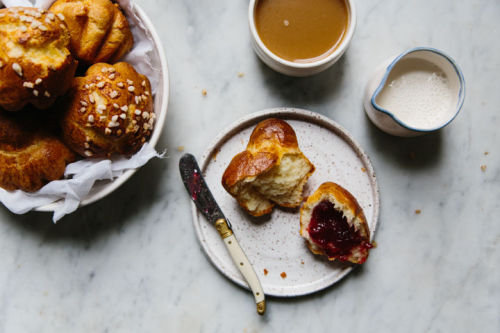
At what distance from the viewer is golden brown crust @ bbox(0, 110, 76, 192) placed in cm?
147

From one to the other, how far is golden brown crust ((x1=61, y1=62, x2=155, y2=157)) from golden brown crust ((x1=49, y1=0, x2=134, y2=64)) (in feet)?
0.20

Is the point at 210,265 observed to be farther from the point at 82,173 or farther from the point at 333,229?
the point at 82,173

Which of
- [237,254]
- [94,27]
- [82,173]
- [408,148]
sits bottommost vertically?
[237,254]

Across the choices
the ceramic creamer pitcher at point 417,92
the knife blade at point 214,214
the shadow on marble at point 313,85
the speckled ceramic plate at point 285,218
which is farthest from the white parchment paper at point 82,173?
the ceramic creamer pitcher at point 417,92

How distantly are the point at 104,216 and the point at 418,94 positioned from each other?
150 centimetres

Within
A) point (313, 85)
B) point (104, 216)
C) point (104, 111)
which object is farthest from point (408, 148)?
point (104, 216)

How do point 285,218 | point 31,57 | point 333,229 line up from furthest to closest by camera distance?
point 285,218
point 333,229
point 31,57

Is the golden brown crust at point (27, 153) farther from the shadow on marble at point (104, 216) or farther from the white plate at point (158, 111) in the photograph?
the shadow on marble at point (104, 216)

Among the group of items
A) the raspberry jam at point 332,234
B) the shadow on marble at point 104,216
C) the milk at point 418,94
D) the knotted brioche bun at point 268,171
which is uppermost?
the milk at point 418,94

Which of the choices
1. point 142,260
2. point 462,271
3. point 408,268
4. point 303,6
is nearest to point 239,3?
point 303,6

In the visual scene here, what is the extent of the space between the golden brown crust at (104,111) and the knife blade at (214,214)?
0.98ft

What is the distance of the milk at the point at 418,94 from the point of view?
69.4 inches

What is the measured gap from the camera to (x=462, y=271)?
1.94 m

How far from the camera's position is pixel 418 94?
1.78 m
